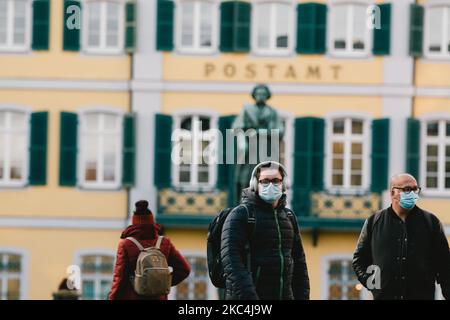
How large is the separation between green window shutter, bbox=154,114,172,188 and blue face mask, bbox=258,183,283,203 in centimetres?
1837

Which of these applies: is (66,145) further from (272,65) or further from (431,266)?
(431,266)

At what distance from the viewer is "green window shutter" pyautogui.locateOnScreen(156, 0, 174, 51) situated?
88.0 feet

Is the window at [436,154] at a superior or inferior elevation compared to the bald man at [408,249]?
superior

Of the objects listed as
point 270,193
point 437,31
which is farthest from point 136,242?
point 437,31

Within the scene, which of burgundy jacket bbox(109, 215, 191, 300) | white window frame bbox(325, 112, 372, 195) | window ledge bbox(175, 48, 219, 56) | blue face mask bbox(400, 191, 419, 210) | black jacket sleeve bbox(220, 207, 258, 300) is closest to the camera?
black jacket sleeve bbox(220, 207, 258, 300)

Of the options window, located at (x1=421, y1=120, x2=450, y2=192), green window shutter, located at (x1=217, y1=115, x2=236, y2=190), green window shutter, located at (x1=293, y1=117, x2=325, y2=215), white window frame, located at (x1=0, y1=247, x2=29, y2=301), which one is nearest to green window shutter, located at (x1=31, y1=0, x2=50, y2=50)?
green window shutter, located at (x1=217, y1=115, x2=236, y2=190)

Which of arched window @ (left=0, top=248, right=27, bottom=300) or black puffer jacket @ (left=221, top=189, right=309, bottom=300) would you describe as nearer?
black puffer jacket @ (left=221, top=189, right=309, bottom=300)

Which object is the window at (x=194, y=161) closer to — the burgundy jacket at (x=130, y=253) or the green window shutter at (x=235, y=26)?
the green window shutter at (x=235, y=26)

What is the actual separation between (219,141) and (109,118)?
6.94 feet

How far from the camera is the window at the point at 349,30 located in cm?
2689

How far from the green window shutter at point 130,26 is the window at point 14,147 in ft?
7.43

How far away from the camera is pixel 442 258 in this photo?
28.8 ft

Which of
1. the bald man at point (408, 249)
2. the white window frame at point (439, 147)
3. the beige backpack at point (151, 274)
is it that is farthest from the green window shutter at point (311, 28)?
the bald man at point (408, 249)

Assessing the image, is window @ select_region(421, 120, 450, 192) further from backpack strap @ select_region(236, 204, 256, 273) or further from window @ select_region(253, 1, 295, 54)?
backpack strap @ select_region(236, 204, 256, 273)
